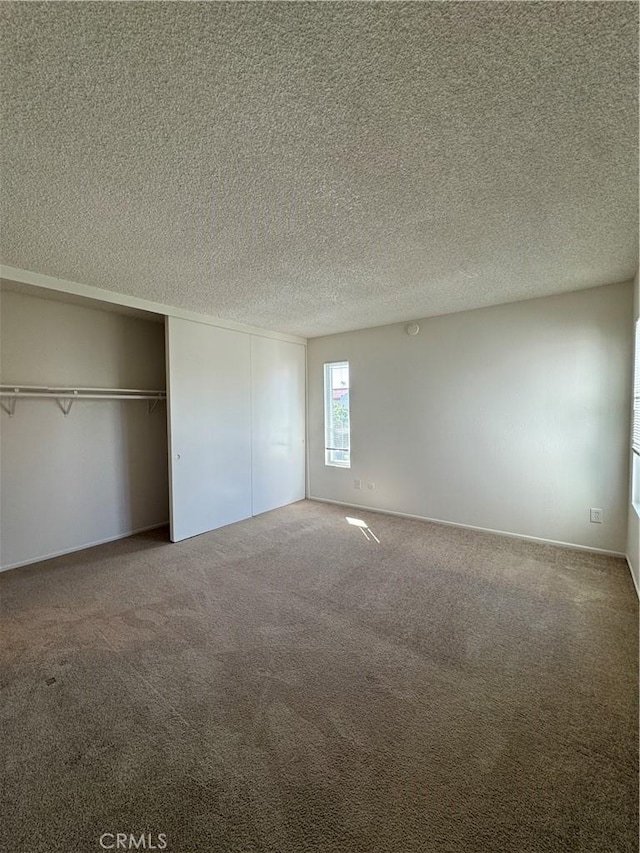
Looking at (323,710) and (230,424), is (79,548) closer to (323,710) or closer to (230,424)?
(230,424)

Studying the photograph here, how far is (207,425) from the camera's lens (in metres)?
4.09

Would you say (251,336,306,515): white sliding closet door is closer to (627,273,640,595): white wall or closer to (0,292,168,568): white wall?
(0,292,168,568): white wall

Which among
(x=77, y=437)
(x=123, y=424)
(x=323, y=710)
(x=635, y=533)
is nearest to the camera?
(x=323, y=710)

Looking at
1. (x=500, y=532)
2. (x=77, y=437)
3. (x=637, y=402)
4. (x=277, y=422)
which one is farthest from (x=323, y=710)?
(x=277, y=422)

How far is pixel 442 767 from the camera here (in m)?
1.37

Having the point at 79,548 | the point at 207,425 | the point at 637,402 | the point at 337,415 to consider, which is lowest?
the point at 79,548

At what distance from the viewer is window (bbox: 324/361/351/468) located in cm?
516

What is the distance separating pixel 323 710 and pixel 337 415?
399 cm

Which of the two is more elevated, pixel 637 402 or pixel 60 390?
pixel 60 390

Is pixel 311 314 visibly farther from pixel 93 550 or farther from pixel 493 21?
pixel 93 550

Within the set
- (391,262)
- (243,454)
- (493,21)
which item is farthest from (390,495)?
(493,21)

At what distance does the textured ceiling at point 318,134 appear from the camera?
1.00m

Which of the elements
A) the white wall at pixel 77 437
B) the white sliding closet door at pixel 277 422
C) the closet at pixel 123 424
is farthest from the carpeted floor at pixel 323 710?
the white sliding closet door at pixel 277 422

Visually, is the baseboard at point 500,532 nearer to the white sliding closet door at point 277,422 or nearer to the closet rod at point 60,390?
the white sliding closet door at point 277,422
